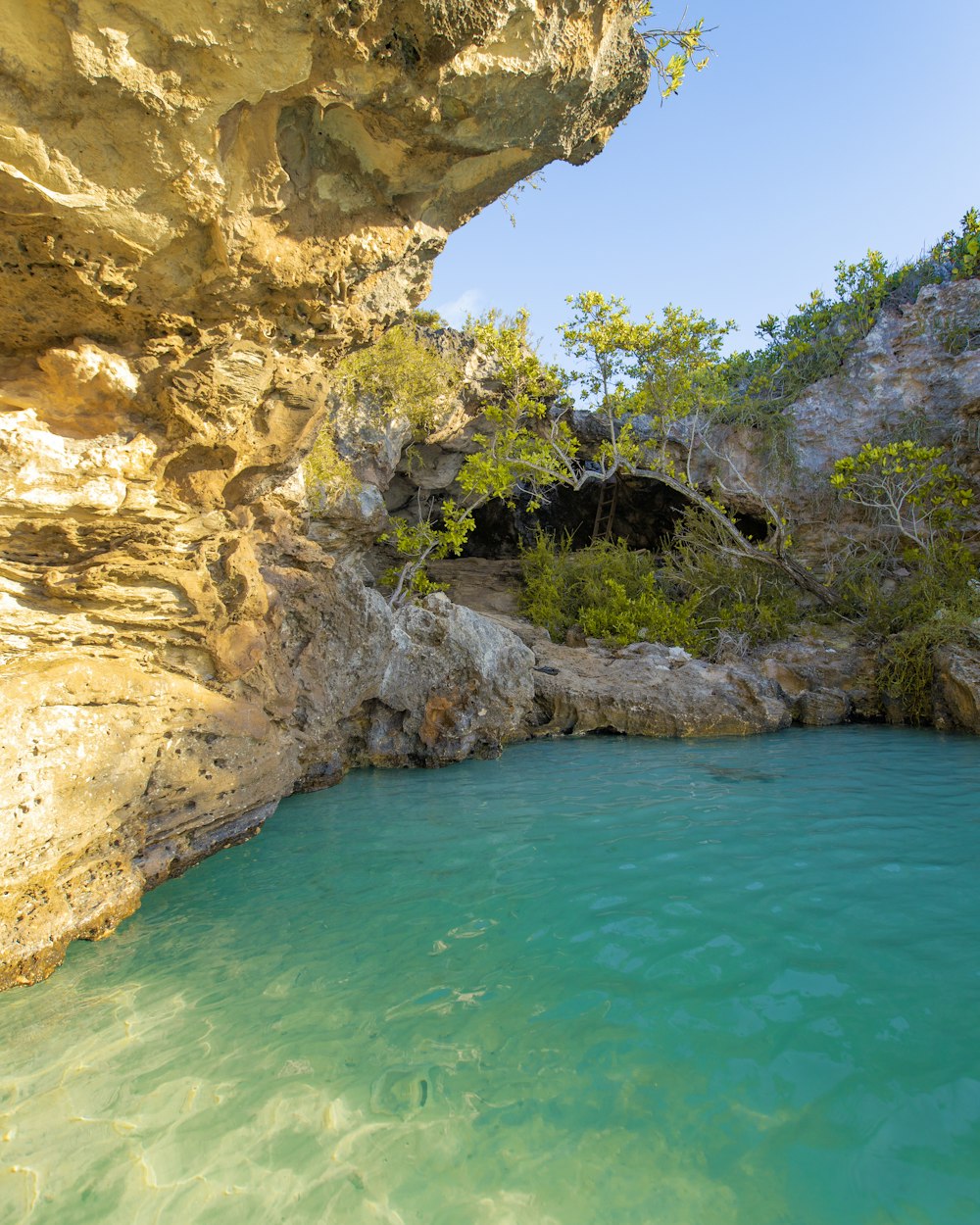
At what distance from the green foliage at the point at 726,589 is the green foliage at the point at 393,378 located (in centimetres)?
569

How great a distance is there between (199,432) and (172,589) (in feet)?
3.47

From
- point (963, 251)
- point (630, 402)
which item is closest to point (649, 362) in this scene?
point (630, 402)

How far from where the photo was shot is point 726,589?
12781 mm

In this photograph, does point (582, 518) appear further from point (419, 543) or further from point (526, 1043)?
point (526, 1043)

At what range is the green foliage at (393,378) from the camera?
1055cm

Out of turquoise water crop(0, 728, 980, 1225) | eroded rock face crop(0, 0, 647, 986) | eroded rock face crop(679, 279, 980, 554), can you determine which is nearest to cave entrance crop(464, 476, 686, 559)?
eroded rock face crop(679, 279, 980, 554)

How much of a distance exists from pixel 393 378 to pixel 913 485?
8528 mm

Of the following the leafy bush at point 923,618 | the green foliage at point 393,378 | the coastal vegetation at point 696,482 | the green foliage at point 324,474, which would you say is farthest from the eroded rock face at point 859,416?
the green foliage at point 324,474

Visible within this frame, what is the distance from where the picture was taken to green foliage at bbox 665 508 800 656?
11734 millimetres

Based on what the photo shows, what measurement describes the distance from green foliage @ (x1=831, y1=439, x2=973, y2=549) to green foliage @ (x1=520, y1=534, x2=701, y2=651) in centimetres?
349

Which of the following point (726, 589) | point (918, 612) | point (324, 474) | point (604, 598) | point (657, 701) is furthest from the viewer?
point (604, 598)

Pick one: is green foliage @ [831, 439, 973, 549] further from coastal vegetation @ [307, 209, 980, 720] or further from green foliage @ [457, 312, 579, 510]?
green foliage @ [457, 312, 579, 510]

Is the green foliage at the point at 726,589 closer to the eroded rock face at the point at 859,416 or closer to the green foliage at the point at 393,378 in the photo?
the eroded rock face at the point at 859,416

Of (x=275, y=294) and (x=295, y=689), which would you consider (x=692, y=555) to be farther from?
(x=275, y=294)
